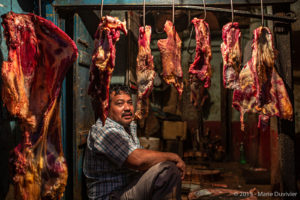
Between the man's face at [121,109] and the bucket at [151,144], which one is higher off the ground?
the man's face at [121,109]

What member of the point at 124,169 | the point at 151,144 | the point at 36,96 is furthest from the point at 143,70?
the point at 151,144

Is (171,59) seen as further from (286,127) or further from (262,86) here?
(286,127)

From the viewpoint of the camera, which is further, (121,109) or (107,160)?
(121,109)

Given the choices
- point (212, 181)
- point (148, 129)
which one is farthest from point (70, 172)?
point (148, 129)

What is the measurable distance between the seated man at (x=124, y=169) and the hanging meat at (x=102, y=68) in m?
0.79

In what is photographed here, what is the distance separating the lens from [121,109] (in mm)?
3240

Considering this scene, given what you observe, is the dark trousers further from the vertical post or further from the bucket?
the bucket

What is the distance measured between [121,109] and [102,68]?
1224 mm

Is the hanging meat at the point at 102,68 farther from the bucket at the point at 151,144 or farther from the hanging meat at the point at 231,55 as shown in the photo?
the bucket at the point at 151,144

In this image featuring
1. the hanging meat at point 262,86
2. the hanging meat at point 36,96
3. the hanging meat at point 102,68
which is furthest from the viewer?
the hanging meat at point 262,86

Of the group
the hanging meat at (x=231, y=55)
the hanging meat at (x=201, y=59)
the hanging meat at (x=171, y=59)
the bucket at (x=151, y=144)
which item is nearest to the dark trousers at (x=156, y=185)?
the hanging meat at (x=171, y=59)

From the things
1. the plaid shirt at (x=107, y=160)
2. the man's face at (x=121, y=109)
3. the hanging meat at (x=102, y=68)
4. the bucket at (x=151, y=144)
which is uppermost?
the hanging meat at (x=102, y=68)

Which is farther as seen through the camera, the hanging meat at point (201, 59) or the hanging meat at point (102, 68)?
the hanging meat at point (201, 59)

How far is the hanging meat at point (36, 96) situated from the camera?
1.79 meters
